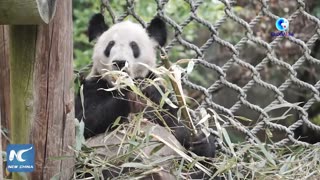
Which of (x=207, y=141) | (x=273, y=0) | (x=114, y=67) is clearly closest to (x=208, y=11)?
(x=273, y=0)

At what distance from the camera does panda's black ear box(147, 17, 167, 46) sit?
129 inches

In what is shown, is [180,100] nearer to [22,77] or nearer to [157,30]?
[22,77]

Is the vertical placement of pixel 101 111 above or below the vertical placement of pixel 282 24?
below

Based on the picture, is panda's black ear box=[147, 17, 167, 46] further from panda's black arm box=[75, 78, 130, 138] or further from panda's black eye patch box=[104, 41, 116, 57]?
panda's black arm box=[75, 78, 130, 138]

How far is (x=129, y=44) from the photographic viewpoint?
3.15 m

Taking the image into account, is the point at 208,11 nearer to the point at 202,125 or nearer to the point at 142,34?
the point at 142,34

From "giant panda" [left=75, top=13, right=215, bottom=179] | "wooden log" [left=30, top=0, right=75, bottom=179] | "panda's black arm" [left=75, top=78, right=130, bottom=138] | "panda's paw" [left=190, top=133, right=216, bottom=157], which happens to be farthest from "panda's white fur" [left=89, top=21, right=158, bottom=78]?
"wooden log" [left=30, top=0, right=75, bottom=179]

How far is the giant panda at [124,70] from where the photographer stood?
2777 mm

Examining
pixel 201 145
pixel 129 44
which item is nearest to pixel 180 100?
pixel 201 145

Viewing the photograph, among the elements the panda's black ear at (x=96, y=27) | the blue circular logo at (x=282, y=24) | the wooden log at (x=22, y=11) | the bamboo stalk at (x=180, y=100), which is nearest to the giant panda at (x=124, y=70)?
the panda's black ear at (x=96, y=27)

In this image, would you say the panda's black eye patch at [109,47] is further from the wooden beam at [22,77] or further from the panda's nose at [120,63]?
the wooden beam at [22,77]

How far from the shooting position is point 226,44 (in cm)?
317

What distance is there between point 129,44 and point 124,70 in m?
0.36

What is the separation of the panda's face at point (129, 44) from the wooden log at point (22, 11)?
0.95 meters
